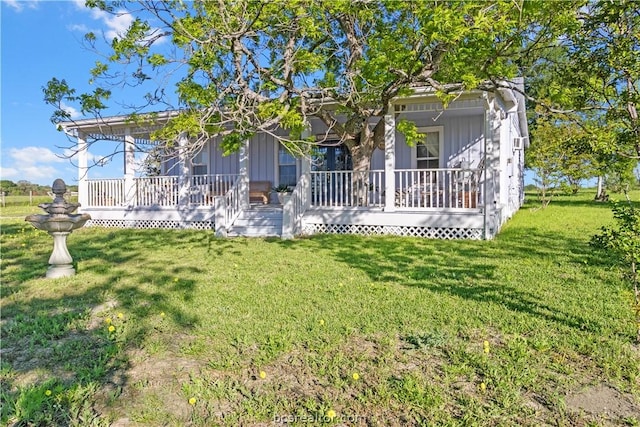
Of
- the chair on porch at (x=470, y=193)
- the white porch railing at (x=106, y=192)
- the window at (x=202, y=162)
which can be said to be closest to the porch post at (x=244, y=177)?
the window at (x=202, y=162)

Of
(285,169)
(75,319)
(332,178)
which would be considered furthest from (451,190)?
(75,319)

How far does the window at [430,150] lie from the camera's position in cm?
1203

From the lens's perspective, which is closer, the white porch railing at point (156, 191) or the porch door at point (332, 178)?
the porch door at point (332, 178)

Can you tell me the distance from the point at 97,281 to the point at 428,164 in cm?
969

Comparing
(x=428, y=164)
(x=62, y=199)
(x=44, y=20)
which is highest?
(x=44, y=20)

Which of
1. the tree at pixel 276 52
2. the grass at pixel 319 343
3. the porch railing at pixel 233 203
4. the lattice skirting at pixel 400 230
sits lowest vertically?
the grass at pixel 319 343

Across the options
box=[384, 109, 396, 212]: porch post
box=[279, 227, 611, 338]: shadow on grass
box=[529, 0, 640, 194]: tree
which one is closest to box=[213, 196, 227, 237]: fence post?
box=[279, 227, 611, 338]: shadow on grass

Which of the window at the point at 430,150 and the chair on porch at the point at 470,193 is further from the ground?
the window at the point at 430,150

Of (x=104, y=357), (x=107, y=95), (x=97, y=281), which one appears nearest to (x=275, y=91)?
(x=107, y=95)

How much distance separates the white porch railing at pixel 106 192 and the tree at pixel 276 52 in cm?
679

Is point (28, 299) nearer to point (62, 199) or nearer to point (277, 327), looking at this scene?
point (62, 199)

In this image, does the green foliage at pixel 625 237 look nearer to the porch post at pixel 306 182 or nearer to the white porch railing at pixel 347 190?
the white porch railing at pixel 347 190

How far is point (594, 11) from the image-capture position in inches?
140

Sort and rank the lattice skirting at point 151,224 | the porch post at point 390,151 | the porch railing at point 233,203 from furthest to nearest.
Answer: the lattice skirting at point 151,224 < the porch railing at point 233,203 < the porch post at point 390,151
